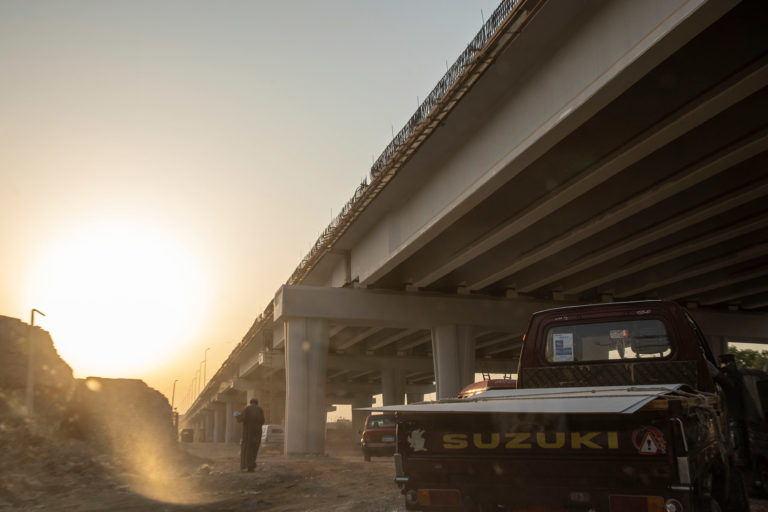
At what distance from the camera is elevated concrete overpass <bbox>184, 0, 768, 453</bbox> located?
464 inches

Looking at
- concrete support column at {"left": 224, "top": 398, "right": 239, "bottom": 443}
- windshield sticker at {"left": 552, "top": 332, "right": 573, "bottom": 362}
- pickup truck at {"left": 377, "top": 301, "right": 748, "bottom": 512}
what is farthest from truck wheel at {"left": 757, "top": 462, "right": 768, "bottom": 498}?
concrete support column at {"left": 224, "top": 398, "right": 239, "bottom": 443}

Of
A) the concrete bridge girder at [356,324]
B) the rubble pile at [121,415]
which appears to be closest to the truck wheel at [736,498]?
the rubble pile at [121,415]

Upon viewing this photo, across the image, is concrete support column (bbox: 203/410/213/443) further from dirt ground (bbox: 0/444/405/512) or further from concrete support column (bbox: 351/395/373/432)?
dirt ground (bbox: 0/444/405/512)

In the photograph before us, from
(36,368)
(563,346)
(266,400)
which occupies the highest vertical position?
(266,400)

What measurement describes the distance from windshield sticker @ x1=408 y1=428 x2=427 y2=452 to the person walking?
1252cm

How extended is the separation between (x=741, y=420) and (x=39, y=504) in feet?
36.4

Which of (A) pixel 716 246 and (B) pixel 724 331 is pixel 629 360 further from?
(B) pixel 724 331

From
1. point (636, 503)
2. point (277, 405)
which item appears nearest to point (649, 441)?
point (636, 503)

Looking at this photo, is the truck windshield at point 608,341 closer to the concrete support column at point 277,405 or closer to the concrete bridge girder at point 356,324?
the concrete bridge girder at point 356,324

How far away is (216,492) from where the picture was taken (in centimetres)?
1304

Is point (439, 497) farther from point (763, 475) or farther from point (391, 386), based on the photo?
point (391, 386)

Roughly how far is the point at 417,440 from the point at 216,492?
925 centimetres

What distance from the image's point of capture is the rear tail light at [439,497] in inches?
194

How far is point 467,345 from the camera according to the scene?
2962 cm
